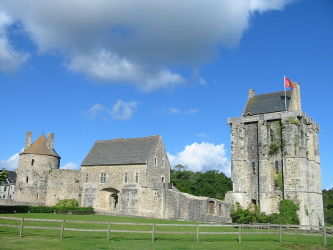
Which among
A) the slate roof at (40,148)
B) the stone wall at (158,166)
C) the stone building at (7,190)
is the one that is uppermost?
the slate roof at (40,148)

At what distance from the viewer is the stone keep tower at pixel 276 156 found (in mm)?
34938

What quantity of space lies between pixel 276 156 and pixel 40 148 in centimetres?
3188

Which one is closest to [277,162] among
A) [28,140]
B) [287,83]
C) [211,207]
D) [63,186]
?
[287,83]

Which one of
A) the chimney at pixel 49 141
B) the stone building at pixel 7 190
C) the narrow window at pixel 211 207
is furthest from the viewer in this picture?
the stone building at pixel 7 190

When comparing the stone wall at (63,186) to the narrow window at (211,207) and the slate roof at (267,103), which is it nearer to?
the narrow window at (211,207)

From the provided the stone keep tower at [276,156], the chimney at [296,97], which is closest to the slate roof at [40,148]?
the stone keep tower at [276,156]

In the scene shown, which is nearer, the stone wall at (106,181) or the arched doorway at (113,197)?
the stone wall at (106,181)

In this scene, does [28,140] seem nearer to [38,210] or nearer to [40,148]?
[40,148]

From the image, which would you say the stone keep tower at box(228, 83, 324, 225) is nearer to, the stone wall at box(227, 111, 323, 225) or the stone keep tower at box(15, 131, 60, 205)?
the stone wall at box(227, 111, 323, 225)

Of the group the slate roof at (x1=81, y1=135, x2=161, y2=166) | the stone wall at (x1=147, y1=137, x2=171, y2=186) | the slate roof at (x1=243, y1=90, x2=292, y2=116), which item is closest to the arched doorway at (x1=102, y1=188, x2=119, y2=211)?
the slate roof at (x1=81, y1=135, x2=161, y2=166)

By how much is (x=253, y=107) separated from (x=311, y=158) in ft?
29.1

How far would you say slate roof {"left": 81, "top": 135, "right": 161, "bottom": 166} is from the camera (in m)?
41.9

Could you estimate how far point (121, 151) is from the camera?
43875mm

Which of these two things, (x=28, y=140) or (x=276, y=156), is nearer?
(x=276, y=156)
